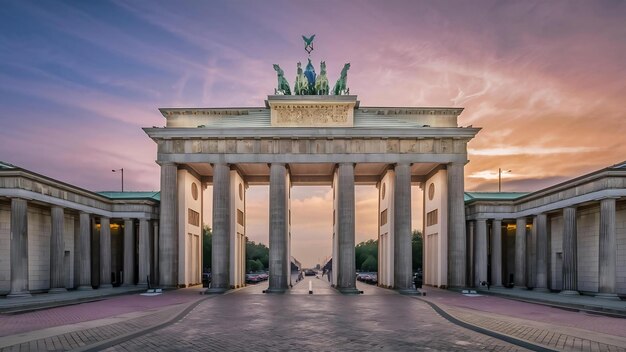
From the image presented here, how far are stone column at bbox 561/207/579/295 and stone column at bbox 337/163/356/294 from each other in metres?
16.5

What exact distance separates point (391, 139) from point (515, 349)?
30.6m

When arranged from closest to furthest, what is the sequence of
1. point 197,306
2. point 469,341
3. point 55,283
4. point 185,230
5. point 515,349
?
point 515,349, point 469,341, point 197,306, point 55,283, point 185,230

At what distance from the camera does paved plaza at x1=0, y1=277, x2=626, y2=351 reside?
1517 cm

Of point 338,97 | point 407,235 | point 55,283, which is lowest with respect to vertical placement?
point 55,283

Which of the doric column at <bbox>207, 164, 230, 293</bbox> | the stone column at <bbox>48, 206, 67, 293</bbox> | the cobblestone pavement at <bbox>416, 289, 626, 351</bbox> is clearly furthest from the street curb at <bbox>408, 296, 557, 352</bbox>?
the stone column at <bbox>48, 206, 67, 293</bbox>

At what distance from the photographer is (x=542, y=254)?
41.5 meters

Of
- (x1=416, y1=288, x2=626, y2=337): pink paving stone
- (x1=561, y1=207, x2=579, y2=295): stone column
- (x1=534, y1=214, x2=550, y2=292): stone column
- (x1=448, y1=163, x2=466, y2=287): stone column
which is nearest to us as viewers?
(x1=416, y1=288, x2=626, y2=337): pink paving stone

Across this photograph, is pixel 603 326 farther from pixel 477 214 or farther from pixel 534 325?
pixel 477 214

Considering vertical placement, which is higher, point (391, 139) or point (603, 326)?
point (391, 139)

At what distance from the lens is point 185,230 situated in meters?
46.8

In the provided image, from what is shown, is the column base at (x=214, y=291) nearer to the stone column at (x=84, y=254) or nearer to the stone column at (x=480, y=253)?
the stone column at (x=84, y=254)

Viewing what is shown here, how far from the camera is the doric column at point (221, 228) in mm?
42656

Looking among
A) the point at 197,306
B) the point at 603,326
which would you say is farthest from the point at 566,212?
the point at 197,306

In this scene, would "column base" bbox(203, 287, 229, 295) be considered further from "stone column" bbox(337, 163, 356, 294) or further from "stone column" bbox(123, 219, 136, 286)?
"stone column" bbox(123, 219, 136, 286)
